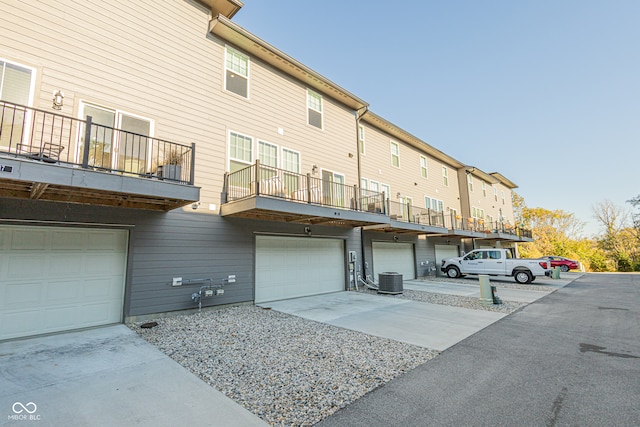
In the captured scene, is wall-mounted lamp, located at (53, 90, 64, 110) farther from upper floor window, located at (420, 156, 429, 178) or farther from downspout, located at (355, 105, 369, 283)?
upper floor window, located at (420, 156, 429, 178)

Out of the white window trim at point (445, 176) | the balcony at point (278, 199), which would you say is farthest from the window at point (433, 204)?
the balcony at point (278, 199)

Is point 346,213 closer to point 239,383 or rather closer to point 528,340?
point 528,340

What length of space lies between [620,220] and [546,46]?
28.6 m

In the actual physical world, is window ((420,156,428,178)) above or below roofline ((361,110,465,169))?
below

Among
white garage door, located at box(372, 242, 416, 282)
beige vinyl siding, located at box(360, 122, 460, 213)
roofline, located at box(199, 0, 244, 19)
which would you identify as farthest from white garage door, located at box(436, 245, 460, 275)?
roofline, located at box(199, 0, 244, 19)

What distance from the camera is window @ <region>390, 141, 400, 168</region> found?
1641 cm

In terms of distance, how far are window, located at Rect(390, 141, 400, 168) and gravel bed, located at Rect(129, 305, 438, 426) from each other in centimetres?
1209

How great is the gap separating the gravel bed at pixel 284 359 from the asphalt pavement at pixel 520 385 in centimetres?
30

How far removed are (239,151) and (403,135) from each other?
11.4 metres

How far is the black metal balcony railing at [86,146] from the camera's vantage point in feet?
16.8

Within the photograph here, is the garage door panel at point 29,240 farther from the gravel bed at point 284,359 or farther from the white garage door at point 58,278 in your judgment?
the gravel bed at point 284,359

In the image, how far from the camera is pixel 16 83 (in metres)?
5.46

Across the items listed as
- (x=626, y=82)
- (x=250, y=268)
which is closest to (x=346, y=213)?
(x=250, y=268)

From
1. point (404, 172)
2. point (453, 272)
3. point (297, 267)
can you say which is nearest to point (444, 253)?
point (453, 272)
